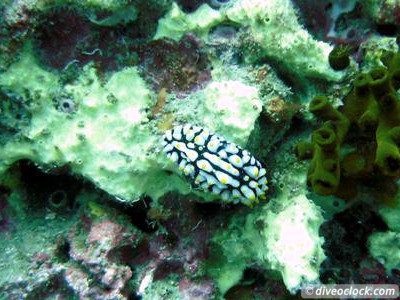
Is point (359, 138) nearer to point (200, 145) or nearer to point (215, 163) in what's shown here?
point (215, 163)

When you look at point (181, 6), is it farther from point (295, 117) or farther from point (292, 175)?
point (292, 175)

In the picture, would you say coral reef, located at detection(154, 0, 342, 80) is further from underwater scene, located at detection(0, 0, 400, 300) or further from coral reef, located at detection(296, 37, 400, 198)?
coral reef, located at detection(296, 37, 400, 198)

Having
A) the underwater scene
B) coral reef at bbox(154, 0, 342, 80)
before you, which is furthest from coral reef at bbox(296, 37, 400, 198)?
coral reef at bbox(154, 0, 342, 80)

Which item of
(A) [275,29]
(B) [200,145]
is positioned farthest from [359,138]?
(B) [200,145]

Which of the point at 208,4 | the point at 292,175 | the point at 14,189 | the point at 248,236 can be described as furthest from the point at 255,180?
the point at 14,189

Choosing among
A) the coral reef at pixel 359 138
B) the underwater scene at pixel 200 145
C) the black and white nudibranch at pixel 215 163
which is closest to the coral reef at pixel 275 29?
the underwater scene at pixel 200 145

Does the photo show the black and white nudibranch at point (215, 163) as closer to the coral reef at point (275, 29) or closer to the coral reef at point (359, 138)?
the coral reef at point (359, 138)
